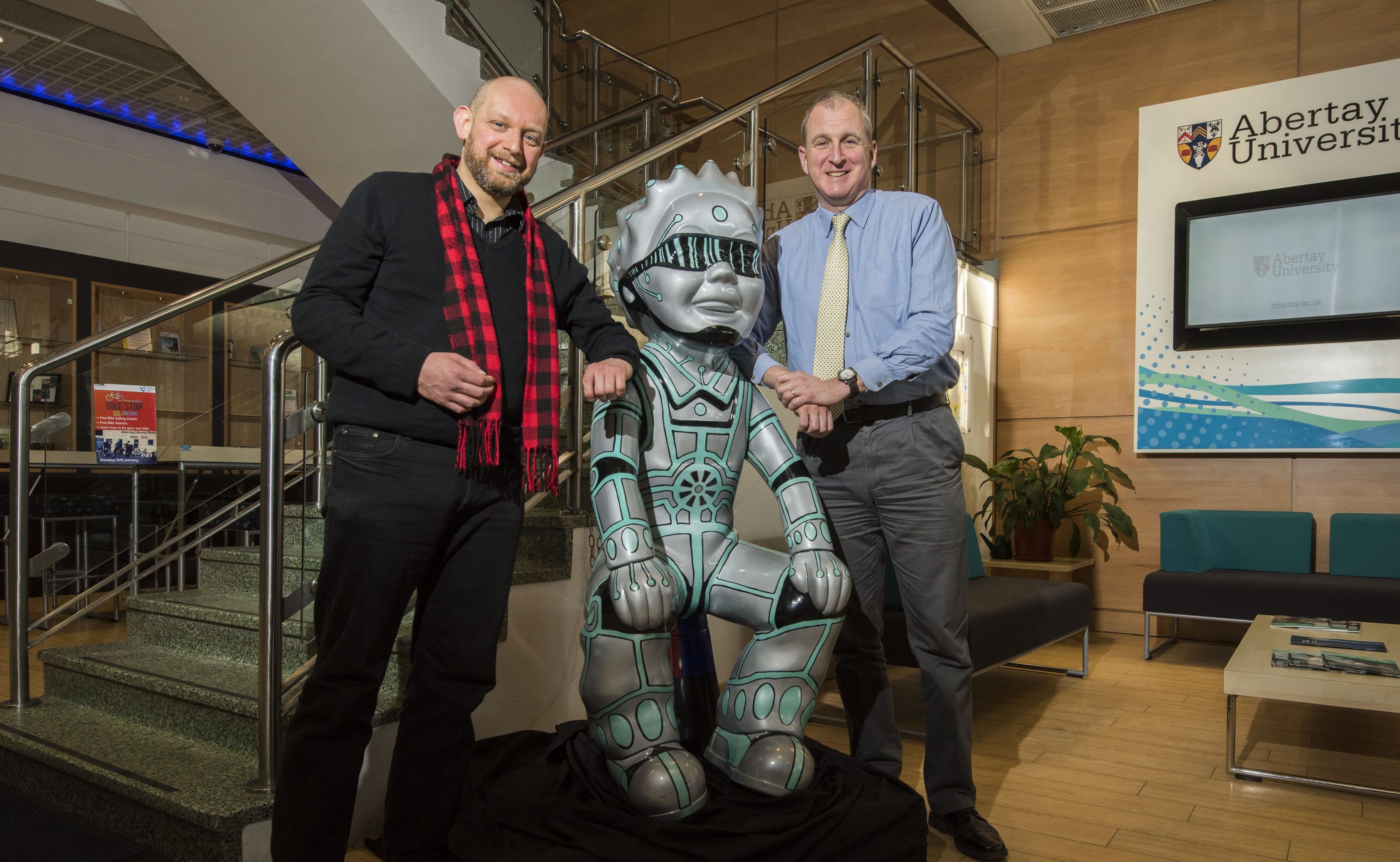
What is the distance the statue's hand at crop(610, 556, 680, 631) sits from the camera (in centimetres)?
150

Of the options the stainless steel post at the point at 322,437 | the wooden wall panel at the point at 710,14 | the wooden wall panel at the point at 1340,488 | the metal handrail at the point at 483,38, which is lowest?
the wooden wall panel at the point at 1340,488

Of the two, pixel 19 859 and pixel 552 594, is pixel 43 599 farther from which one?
pixel 552 594

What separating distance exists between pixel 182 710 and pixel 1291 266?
499cm

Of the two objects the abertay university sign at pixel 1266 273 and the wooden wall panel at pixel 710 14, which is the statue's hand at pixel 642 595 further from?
the wooden wall panel at pixel 710 14

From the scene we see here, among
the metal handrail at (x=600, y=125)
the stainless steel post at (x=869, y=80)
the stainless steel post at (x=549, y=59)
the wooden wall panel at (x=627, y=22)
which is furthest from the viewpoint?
the wooden wall panel at (x=627, y=22)

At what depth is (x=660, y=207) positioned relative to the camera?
68.7 inches

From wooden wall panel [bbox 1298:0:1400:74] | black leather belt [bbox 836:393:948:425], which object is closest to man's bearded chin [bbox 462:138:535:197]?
black leather belt [bbox 836:393:948:425]

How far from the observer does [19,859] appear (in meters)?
1.91

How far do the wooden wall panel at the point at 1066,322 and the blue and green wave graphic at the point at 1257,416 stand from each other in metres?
0.22

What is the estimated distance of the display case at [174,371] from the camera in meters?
2.71

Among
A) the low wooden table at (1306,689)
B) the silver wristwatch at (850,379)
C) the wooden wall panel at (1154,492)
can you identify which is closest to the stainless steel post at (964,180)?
the wooden wall panel at (1154,492)

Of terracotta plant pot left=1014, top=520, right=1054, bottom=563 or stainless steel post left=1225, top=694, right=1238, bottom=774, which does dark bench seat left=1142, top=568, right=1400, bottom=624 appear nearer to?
terracotta plant pot left=1014, top=520, right=1054, bottom=563

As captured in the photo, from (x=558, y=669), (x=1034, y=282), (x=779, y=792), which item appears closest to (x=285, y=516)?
(x=558, y=669)

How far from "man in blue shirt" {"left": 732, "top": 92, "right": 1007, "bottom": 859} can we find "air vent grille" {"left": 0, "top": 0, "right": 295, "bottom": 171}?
522cm
